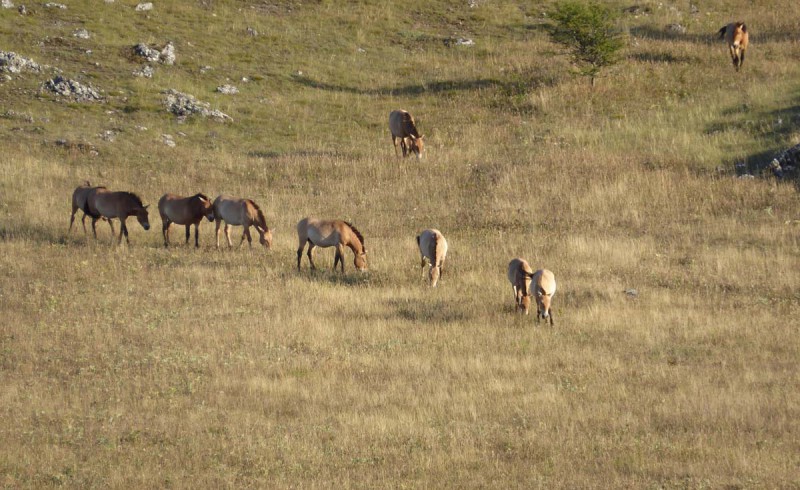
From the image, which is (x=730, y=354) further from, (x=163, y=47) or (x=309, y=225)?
(x=163, y=47)

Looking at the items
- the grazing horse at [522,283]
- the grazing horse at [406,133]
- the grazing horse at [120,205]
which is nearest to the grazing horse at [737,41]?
the grazing horse at [406,133]

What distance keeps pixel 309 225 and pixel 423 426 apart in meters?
9.83

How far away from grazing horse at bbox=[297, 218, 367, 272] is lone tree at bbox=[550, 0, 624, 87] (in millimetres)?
20437

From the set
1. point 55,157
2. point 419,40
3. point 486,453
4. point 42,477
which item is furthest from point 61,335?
point 419,40

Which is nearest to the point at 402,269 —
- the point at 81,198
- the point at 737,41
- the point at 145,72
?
the point at 81,198

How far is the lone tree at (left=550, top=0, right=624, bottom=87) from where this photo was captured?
41.4 m

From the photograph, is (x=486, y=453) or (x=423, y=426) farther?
(x=423, y=426)

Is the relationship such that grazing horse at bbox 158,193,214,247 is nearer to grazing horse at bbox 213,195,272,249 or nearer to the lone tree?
grazing horse at bbox 213,195,272,249

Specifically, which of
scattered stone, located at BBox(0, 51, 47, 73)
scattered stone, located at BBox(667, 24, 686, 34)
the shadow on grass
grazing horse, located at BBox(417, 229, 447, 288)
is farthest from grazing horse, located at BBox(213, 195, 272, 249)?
scattered stone, located at BBox(667, 24, 686, 34)

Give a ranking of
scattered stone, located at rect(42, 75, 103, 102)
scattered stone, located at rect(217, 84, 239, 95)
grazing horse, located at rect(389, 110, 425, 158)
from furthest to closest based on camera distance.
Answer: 1. scattered stone, located at rect(217, 84, 239, 95)
2. scattered stone, located at rect(42, 75, 103, 102)
3. grazing horse, located at rect(389, 110, 425, 158)

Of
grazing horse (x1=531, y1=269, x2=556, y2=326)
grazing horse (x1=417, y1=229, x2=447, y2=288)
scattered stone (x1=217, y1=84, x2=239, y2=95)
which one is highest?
scattered stone (x1=217, y1=84, x2=239, y2=95)

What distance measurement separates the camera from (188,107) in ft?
125

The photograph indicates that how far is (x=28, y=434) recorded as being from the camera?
1412 cm

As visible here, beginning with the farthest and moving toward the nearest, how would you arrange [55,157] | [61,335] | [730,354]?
[55,157] < [61,335] < [730,354]
